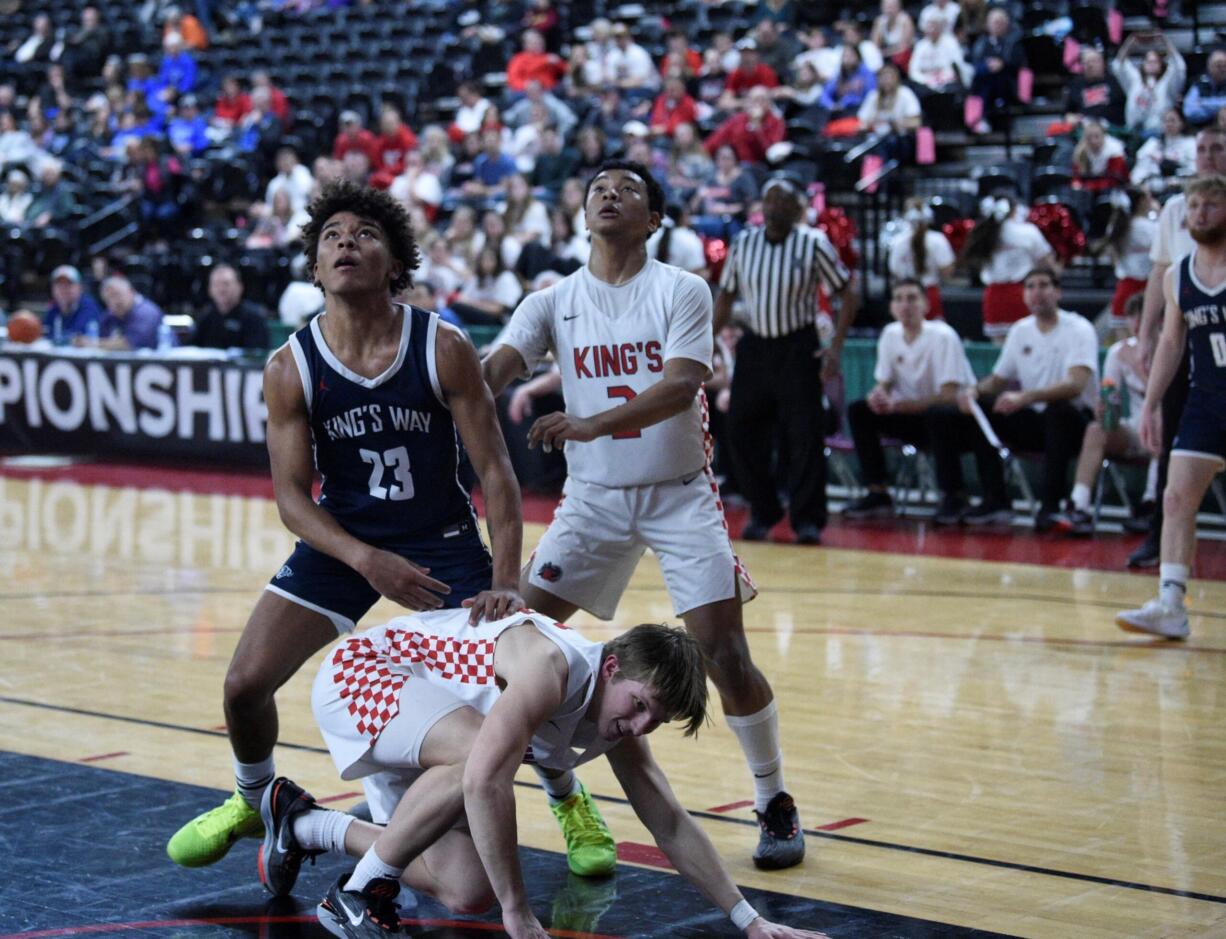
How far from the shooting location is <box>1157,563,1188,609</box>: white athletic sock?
7.36 metres

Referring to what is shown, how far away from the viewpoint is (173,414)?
1414 cm

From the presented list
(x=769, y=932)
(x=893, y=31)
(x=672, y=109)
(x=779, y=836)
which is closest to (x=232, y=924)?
(x=769, y=932)

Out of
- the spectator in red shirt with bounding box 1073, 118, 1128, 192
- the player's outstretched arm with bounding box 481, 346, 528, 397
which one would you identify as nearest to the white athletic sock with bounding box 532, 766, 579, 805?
the player's outstretched arm with bounding box 481, 346, 528, 397

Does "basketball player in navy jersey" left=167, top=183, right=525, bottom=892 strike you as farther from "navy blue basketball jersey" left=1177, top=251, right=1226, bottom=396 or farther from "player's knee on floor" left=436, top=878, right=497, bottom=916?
"navy blue basketball jersey" left=1177, top=251, right=1226, bottom=396

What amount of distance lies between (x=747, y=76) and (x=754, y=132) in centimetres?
110

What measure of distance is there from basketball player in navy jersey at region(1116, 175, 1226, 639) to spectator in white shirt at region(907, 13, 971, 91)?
788cm

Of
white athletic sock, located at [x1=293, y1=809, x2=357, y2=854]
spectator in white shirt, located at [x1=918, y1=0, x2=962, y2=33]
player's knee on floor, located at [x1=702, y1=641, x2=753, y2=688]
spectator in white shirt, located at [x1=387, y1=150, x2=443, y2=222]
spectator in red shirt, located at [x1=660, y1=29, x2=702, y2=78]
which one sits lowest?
white athletic sock, located at [x1=293, y1=809, x2=357, y2=854]

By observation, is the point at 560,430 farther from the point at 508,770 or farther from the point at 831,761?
the point at 831,761

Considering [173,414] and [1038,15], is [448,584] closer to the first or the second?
[173,414]

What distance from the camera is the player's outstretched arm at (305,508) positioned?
13.7ft

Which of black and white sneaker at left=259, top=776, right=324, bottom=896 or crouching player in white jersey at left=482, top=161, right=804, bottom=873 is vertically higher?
crouching player in white jersey at left=482, top=161, right=804, bottom=873

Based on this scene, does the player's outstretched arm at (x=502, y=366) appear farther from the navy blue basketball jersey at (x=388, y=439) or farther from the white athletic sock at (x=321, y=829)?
the white athletic sock at (x=321, y=829)

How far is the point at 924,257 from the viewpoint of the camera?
40.7ft

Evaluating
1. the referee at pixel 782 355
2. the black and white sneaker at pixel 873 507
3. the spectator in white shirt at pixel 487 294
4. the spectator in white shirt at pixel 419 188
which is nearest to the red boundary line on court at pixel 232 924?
the referee at pixel 782 355
